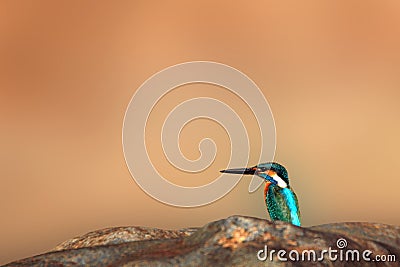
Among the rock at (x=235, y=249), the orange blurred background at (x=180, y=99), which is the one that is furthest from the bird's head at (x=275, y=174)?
the rock at (x=235, y=249)

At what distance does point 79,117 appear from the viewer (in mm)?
2539

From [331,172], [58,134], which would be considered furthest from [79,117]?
[331,172]

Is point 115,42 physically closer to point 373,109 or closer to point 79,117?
point 79,117

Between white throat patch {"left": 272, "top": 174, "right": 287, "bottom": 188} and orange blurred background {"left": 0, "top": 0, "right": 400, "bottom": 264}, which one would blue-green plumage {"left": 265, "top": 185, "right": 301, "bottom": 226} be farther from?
orange blurred background {"left": 0, "top": 0, "right": 400, "bottom": 264}

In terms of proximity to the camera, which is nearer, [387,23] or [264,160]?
[264,160]

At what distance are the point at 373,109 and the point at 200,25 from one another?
88cm
